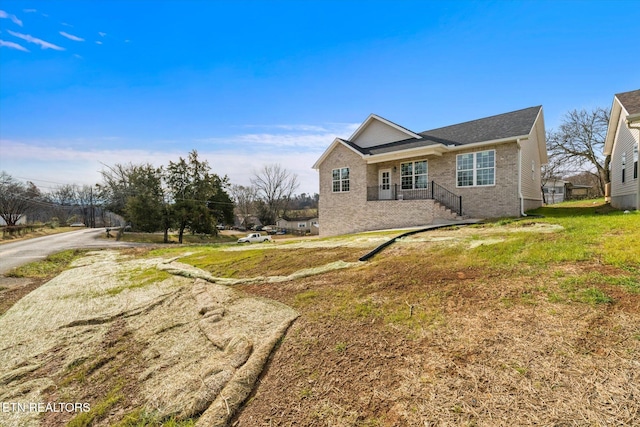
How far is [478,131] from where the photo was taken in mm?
15078

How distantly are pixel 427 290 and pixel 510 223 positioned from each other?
7.06m

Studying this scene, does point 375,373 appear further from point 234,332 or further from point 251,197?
point 251,197

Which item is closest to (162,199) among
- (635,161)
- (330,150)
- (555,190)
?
(330,150)

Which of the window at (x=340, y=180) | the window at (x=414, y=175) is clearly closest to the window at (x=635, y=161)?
the window at (x=414, y=175)

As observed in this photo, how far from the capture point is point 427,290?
439 cm

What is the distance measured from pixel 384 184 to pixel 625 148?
10.9m

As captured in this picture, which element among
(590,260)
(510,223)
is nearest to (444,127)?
(510,223)

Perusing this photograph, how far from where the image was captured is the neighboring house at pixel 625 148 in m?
11.1

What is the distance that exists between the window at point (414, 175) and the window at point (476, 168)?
1.81m

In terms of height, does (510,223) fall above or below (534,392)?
above

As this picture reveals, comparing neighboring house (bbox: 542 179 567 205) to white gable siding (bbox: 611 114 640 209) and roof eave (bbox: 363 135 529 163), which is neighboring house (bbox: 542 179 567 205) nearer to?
white gable siding (bbox: 611 114 640 209)

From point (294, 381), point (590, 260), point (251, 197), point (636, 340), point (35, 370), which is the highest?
point (251, 197)

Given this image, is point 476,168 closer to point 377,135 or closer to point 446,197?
point 446,197

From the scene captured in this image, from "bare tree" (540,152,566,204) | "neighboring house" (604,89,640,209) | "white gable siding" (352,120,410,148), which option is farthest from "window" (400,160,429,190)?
"bare tree" (540,152,566,204)
